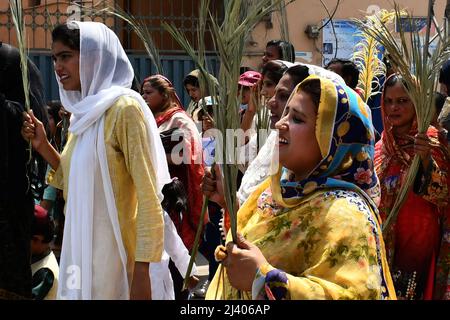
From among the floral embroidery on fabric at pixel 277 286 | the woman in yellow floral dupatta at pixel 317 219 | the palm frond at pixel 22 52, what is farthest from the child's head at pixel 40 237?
the floral embroidery on fabric at pixel 277 286

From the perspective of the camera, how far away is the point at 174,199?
475 cm

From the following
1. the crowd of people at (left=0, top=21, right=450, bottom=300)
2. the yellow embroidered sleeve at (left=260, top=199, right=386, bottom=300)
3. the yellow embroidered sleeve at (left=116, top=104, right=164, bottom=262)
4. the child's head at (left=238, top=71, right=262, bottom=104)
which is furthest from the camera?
the child's head at (left=238, top=71, right=262, bottom=104)

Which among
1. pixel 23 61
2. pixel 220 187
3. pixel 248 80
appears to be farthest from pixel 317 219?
pixel 248 80

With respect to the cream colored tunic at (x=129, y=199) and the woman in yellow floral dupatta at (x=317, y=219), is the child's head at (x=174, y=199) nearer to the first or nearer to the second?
the cream colored tunic at (x=129, y=199)

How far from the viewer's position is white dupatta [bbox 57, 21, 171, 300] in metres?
3.53

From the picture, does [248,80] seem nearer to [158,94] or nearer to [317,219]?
[158,94]

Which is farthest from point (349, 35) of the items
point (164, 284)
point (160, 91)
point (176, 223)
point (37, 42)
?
point (164, 284)

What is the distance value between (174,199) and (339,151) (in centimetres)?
218

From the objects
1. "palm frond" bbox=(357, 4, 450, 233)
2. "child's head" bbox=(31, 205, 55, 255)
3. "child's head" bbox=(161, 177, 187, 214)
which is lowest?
"child's head" bbox=(31, 205, 55, 255)

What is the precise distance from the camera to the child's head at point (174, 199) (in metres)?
4.74

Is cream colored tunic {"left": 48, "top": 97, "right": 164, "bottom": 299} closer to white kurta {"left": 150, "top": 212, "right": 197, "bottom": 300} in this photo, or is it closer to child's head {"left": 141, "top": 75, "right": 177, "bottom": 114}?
white kurta {"left": 150, "top": 212, "right": 197, "bottom": 300}

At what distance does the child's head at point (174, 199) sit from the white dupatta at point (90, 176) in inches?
41.0

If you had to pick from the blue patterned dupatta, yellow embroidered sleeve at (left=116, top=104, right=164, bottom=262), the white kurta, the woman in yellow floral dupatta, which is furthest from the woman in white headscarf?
the blue patterned dupatta

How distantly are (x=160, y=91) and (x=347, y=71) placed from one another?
A: 121cm
